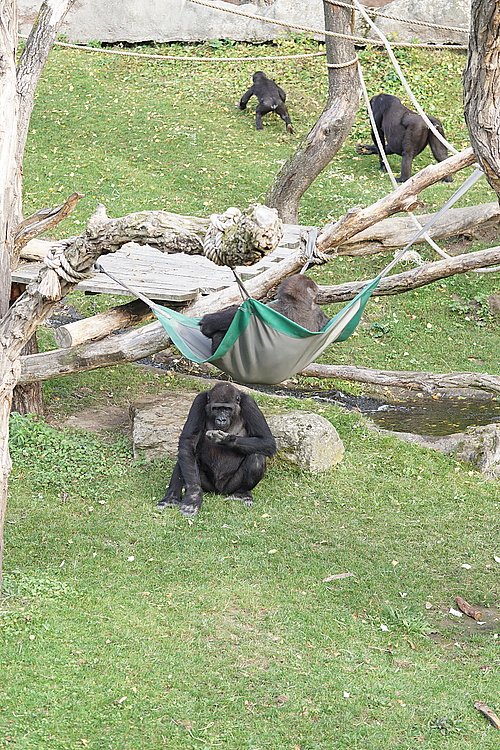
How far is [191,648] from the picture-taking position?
4160 millimetres

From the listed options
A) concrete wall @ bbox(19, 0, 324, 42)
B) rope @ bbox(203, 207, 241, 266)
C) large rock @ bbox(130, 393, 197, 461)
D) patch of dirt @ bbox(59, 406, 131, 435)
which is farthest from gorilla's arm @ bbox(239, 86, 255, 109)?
rope @ bbox(203, 207, 241, 266)

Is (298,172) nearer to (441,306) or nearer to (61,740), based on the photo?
(441,306)

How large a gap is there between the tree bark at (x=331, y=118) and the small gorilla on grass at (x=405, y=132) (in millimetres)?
2197

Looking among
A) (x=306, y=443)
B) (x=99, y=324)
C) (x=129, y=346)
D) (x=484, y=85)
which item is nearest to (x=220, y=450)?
(x=306, y=443)

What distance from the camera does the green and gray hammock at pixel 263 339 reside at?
182 inches

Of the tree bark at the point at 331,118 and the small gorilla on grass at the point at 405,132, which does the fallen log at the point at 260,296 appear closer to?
the tree bark at the point at 331,118

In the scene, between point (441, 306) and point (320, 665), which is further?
point (441, 306)

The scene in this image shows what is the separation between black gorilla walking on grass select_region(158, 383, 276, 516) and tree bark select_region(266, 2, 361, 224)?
5.22m

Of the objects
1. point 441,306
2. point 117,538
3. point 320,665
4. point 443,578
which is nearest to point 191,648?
point 320,665

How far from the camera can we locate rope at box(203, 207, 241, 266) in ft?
12.1

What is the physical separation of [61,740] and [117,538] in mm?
2083

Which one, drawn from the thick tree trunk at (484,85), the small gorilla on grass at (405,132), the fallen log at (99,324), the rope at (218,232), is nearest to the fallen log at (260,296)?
the fallen log at (99,324)

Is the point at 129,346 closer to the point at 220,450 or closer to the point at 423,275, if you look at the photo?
the point at 220,450

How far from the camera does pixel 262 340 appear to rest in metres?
4.80
